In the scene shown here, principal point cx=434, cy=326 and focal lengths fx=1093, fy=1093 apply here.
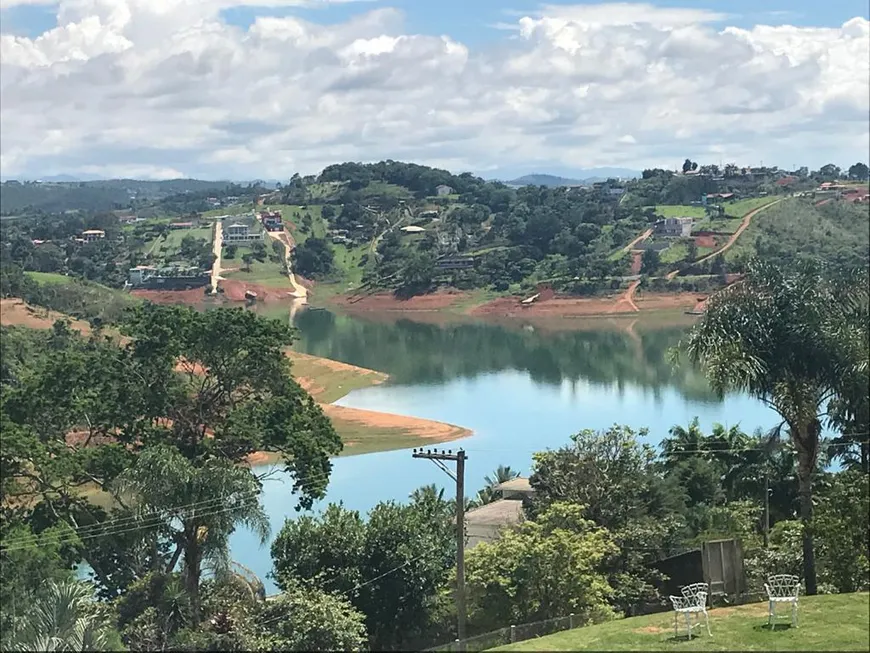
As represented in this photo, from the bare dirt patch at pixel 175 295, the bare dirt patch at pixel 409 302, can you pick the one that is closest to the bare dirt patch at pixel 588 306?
the bare dirt patch at pixel 409 302

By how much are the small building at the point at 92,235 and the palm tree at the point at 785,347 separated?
418ft

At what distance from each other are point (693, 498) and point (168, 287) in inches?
3722

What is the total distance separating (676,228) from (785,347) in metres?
99.2

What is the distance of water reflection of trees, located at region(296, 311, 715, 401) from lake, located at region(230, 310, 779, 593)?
10cm

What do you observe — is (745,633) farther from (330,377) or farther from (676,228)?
(676,228)

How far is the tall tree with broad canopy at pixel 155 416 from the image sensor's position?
22422mm

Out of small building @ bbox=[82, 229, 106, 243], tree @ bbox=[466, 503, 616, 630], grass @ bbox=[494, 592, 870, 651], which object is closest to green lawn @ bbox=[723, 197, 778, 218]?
small building @ bbox=[82, 229, 106, 243]

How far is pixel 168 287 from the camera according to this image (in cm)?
11431

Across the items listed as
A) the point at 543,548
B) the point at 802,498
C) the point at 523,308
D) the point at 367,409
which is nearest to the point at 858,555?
the point at 802,498

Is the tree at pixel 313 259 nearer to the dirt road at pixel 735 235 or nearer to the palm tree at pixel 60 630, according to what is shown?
the dirt road at pixel 735 235

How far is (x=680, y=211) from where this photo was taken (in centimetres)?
12262

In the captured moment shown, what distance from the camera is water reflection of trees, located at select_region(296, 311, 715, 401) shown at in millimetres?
63981

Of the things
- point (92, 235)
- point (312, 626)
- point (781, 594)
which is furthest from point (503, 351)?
point (92, 235)

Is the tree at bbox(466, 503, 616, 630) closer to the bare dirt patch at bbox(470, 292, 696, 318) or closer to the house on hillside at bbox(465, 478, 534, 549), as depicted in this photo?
the house on hillside at bbox(465, 478, 534, 549)
